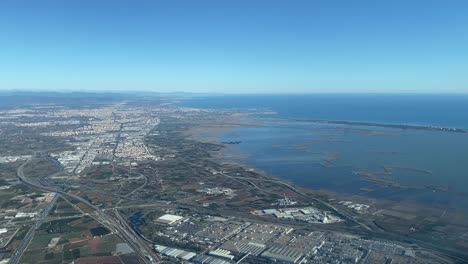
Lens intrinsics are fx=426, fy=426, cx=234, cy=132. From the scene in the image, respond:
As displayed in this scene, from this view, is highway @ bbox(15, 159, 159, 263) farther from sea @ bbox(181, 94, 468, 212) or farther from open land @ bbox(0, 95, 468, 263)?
sea @ bbox(181, 94, 468, 212)

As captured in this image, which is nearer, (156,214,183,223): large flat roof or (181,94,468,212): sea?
(156,214,183,223): large flat roof

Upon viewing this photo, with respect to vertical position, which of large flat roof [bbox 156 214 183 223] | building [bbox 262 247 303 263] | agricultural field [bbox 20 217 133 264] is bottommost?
agricultural field [bbox 20 217 133 264]

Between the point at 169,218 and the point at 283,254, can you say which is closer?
the point at 283,254

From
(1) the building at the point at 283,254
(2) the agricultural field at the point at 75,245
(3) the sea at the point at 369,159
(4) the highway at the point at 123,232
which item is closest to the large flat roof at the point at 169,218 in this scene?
(4) the highway at the point at 123,232

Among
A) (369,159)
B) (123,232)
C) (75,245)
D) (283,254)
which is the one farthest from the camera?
(369,159)

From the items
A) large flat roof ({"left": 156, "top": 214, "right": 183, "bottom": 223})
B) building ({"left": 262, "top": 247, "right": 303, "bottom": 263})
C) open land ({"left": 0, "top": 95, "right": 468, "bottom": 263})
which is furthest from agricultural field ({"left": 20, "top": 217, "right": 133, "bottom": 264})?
building ({"left": 262, "top": 247, "right": 303, "bottom": 263})

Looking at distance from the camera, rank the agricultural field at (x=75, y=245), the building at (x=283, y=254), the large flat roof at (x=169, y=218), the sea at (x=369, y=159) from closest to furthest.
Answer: the building at (x=283, y=254) → the agricultural field at (x=75, y=245) → the large flat roof at (x=169, y=218) → the sea at (x=369, y=159)

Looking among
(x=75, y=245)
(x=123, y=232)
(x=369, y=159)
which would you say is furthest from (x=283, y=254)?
(x=369, y=159)

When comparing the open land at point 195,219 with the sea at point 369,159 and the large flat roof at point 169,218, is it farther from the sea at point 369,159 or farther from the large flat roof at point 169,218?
the sea at point 369,159

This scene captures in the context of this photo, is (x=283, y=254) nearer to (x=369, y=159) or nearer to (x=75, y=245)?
(x=75, y=245)

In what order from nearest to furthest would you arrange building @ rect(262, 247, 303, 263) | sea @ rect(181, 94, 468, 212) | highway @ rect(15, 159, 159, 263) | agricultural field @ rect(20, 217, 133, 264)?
1. building @ rect(262, 247, 303, 263)
2. agricultural field @ rect(20, 217, 133, 264)
3. highway @ rect(15, 159, 159, 263)
4. sea @ rect(181, 94, 468, 212)

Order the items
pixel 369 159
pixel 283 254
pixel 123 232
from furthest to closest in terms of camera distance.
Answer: pixel 369 159
pixel 123 232
pixel 283 254
